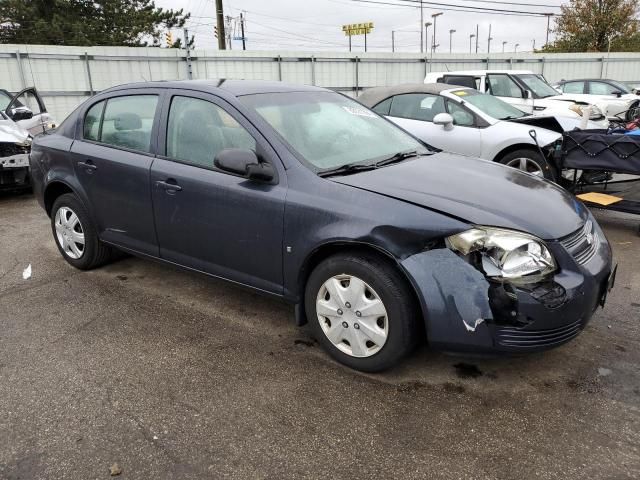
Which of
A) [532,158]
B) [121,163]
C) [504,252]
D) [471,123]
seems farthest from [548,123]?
[121,163]

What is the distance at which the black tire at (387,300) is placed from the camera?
9.36 ft

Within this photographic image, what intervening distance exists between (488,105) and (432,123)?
3.17ft

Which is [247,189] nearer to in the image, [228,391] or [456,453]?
[228,391]

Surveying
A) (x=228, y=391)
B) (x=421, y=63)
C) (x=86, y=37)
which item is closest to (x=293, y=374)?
(x=228, y=391)

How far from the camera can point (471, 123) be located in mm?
7480

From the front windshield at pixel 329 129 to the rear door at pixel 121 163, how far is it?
3.06 ft

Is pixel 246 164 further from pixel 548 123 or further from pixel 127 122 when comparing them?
pixel 548 123

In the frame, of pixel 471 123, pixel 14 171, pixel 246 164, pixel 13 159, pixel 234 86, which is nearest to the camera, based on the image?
pixel 246 164

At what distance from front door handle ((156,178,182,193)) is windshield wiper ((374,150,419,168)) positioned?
1.36 meters

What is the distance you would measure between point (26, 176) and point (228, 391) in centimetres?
644

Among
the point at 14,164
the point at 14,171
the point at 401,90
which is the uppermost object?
the point at 401,90

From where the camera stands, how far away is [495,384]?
9.91 feet

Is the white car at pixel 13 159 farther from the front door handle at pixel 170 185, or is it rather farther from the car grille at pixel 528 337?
the car grille at pixel 528 337

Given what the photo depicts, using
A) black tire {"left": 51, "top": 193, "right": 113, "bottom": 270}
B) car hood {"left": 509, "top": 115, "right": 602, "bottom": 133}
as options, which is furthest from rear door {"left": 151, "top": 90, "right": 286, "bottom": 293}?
car hood {"left": 509, "top": 115, "right": 602, "bottom": 133}
